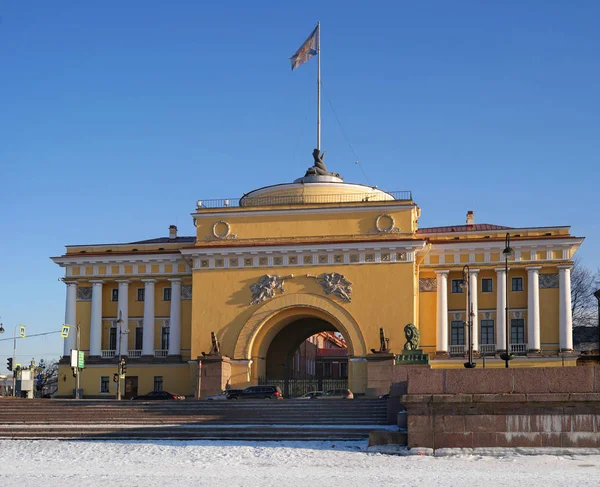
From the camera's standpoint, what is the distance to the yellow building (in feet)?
177

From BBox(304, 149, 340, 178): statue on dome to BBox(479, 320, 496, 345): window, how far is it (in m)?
12.5

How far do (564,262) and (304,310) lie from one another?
1455 centimetres

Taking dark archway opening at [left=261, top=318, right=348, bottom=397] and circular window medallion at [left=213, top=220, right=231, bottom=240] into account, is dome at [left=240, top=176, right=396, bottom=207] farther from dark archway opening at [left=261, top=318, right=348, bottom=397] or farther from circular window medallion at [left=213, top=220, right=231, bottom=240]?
dark archway opening at [left=261, top=318, right=348, bottom=397]

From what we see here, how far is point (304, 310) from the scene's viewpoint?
55.4 m

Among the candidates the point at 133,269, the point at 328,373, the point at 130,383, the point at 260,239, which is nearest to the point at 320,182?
the point at 260,239

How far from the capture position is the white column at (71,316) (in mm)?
59688

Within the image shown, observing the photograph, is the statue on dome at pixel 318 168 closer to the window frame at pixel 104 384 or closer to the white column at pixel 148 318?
the white column at pixel 148 318

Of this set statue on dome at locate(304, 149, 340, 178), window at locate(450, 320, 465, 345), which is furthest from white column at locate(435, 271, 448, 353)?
statue on dome at locate(304, 149, 340, 178)

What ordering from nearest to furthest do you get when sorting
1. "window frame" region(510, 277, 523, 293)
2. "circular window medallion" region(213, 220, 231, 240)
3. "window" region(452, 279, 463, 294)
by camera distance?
"circular window medallion" region(213, 220, 231, 240)
"window frame" region(510, 277, 523, 293)
"window" region(452, 279, 463, 294)

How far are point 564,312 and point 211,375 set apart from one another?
765 inches

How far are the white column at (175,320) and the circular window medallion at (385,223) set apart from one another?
40.8ft

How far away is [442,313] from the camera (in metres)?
56.4

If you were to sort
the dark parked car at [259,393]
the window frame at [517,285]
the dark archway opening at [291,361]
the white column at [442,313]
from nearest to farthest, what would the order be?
the dark parked car at [259,393], the dark archway opening at [291,361], the white column at [442,313], the window frame at [517,285]

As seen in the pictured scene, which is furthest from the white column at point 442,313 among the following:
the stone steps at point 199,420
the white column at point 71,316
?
A: the white column at point 71,316
